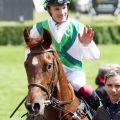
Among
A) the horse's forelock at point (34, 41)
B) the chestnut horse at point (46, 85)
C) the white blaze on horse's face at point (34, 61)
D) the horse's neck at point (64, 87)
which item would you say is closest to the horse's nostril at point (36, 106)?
the chestnut horse at point (46, 85)

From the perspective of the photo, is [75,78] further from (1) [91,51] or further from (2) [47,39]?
(2) [47,39]

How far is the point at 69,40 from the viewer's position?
648cm

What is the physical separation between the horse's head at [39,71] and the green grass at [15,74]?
5.67 meters

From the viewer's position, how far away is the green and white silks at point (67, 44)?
6.45 m

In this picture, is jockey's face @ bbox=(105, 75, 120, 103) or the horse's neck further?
the horse's neck

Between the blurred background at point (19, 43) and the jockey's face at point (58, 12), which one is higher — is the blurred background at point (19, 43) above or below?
below

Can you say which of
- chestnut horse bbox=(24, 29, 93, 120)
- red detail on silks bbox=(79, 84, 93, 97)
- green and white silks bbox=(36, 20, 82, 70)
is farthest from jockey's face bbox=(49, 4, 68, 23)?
red detail on silks bbox=(79, 84, 93, 97)

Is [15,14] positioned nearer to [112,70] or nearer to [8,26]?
[8,26]

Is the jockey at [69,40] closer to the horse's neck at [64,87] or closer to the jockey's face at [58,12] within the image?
the jockey's face at [58,12]

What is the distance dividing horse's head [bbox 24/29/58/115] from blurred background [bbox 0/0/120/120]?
223 inches

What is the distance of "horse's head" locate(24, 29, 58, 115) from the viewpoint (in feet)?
18.1

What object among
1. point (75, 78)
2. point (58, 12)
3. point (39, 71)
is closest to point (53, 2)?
point (58, 12)

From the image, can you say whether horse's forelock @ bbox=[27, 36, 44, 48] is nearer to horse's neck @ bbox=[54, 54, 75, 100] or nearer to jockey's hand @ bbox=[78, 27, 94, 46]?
horse's neck @ bbox=[54, 54, 75, 100]

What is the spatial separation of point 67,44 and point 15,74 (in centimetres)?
1217
